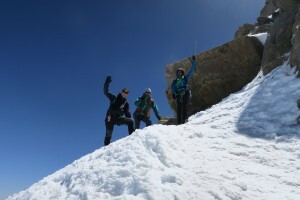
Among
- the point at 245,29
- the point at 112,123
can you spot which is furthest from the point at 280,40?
the point at 245,29

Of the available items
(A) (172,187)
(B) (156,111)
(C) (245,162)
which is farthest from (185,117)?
(A) (172,187)

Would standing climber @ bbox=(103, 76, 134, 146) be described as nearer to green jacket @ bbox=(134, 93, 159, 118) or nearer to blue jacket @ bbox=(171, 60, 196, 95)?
green jacket @ bbox=(134, 93, 159, 118)

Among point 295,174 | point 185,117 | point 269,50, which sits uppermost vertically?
point 269,50

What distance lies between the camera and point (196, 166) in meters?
8.98

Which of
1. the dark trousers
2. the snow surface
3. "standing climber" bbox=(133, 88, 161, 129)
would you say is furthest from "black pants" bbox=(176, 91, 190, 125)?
the snow surface

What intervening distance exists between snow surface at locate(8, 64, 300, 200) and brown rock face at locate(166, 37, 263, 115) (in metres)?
8.32

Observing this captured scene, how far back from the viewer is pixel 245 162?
9.76 meters

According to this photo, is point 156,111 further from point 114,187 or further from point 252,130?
point 114,187

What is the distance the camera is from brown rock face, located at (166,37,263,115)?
2144cm

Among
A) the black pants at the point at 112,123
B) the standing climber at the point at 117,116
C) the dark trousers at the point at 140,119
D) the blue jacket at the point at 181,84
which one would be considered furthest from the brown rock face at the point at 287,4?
the black pants at the point at 112,123

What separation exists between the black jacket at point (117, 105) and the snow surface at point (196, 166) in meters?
3.54

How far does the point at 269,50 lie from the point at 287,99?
21.4ft

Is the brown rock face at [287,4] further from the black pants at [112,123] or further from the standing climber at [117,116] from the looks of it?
the black pants at [112,123]

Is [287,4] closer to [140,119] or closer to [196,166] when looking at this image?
[140,119]
